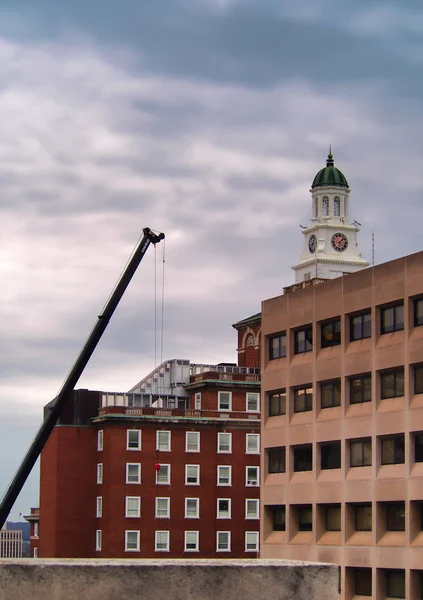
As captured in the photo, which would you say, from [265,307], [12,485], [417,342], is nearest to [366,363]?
[417,342]

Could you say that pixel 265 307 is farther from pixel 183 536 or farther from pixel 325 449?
pixel 183 536

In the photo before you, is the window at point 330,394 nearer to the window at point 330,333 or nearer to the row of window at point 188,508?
the window at point 330,333

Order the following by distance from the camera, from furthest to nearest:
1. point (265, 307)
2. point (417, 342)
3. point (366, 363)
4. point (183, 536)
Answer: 1. point (183, 536)
2. point (265, 307)
3. point (366, 363)
4. point (417, 342)

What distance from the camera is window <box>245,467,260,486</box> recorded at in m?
123

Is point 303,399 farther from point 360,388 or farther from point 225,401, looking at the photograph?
point 225,401

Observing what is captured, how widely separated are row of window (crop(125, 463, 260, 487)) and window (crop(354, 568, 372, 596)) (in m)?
53.7

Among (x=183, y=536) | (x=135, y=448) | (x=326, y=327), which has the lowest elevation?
(x=183, y=536)

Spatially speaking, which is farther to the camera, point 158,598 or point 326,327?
point 326,327

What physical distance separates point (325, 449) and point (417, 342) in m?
11.7

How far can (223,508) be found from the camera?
121 meters

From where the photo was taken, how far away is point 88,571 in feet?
23.0

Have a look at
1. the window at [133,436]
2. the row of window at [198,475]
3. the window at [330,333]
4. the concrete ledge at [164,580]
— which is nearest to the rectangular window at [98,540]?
the row of window at [198,475]

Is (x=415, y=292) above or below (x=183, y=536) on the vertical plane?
above

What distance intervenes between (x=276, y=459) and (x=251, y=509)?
149 feet
